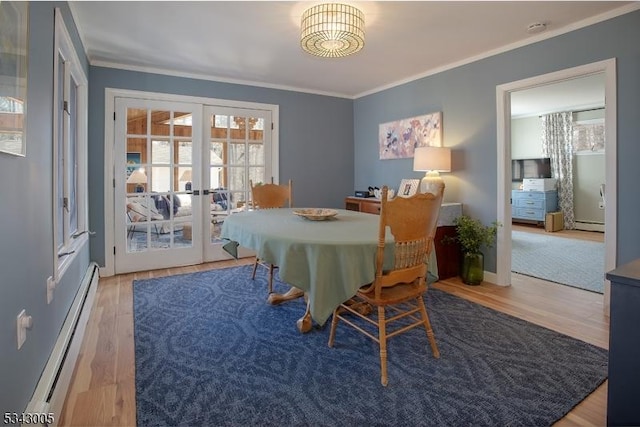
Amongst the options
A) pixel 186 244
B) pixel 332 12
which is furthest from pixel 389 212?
pixel 186 244

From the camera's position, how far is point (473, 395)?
1.67 meters

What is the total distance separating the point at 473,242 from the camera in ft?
11.3

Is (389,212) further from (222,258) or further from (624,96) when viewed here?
(222,258)

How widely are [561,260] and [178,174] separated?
4.81 metres

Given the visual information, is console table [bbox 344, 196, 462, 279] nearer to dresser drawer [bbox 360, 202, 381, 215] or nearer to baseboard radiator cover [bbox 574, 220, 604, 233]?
dresser drawer [bbox 360, 202, 381, 215]

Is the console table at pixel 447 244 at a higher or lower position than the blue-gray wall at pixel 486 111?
lower

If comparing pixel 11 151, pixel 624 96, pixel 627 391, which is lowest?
pixel 627 391

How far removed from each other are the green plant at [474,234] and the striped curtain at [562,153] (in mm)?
4831

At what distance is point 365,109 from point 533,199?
14.5 ft

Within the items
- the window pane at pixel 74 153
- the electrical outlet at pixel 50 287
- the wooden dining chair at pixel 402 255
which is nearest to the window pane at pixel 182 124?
the window pane at pixel 74 153

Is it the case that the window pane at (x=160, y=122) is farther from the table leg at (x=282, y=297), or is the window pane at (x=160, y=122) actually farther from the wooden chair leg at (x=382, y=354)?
the wooden chair leg at (x=382, y=354)

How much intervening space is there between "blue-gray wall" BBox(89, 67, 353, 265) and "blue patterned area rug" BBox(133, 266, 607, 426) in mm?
1953

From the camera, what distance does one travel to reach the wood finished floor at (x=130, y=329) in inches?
61.8

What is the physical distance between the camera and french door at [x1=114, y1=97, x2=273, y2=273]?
151 inches
